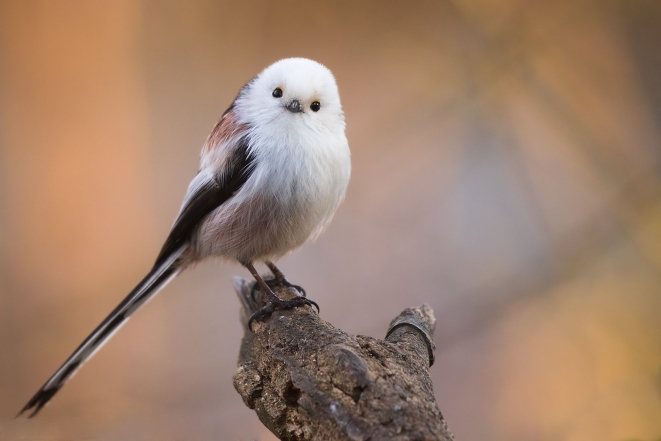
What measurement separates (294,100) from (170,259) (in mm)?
802

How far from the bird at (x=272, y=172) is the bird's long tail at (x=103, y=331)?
15cm

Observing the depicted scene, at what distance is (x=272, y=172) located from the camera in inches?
59.0

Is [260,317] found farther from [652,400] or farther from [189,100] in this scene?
[652,400]

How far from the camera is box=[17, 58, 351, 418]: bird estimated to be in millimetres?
1512

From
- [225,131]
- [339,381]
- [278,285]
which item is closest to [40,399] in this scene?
[278,285]

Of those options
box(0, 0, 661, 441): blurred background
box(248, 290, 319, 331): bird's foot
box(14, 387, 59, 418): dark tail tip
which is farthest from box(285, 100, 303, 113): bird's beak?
box(14, 387, 59, 418): dark tail tip

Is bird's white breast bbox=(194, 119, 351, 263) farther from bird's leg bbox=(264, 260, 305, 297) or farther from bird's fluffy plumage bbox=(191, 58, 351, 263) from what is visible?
bird's leg bbox=(264, 260, 305, 297)

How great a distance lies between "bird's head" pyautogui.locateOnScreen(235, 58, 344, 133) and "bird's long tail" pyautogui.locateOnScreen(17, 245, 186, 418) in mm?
629

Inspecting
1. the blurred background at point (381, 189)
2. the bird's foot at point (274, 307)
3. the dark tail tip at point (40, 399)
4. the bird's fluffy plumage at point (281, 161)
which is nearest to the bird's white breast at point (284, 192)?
the bird's fluffy plumage at point (281, 161)

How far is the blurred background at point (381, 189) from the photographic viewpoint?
249cm

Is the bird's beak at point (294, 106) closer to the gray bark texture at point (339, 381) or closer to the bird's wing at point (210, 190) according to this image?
the bird's wing at point (210, 190)

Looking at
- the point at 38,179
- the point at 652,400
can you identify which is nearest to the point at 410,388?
the point at 652,400

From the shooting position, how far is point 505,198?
2.71 m

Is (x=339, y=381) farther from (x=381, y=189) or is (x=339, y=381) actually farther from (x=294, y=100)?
(x=381, y=189)
